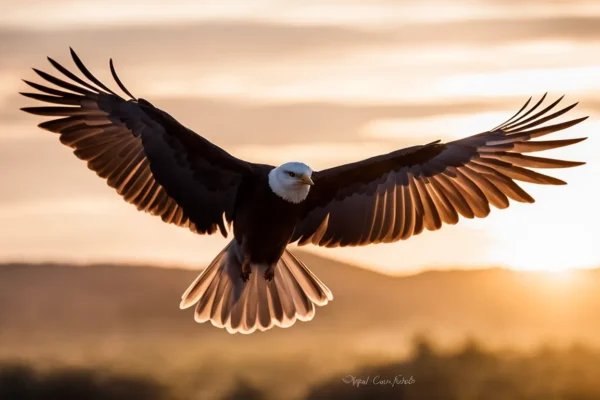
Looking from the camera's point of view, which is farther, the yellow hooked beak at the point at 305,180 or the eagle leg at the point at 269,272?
the eagle leg at the point at 269,272

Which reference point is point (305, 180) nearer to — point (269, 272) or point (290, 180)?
point (290, 180)

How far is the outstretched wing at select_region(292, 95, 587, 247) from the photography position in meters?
16.0

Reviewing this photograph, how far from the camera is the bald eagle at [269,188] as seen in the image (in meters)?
15.4

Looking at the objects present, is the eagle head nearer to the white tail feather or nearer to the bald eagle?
the bald eagle

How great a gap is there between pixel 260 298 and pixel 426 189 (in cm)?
197

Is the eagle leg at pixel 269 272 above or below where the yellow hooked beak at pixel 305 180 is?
below

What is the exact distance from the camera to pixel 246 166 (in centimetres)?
1534

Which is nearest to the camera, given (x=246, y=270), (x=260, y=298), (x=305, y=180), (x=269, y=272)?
(x=305, y=180)

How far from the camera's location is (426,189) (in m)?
16.3

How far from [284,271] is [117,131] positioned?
2.30 meters

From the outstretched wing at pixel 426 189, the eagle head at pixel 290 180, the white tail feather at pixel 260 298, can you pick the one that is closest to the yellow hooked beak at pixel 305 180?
the eagle head at pixel 290 180

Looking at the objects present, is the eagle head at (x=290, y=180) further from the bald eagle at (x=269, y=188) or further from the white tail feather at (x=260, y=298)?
the white tail feather at (x=260, y=298)

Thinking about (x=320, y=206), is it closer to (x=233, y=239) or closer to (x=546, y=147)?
(x=233, y=239)

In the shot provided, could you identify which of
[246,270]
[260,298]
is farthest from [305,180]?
[260,298]
